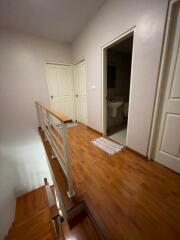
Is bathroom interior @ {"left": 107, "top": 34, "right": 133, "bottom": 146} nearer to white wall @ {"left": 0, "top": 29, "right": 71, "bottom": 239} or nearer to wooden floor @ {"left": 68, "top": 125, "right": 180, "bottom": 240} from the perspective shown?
wooden floor @ {"left": 68, "top": 125, "right": 180, "bottom": 240}

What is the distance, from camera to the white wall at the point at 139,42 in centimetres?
132

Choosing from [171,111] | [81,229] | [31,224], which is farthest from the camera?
[31,224]

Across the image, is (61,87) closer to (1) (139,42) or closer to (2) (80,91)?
(2) (80,91)

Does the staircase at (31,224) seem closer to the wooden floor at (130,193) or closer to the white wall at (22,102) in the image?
the white wall at (22,102)

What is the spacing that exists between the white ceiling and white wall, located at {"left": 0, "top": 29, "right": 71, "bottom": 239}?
0.34m

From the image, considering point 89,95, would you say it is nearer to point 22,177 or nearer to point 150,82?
point 150,82

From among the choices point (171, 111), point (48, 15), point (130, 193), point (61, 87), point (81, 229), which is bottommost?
point (81, 229)

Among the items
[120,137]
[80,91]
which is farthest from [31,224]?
[80,91]

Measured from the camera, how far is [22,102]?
9.72 feet

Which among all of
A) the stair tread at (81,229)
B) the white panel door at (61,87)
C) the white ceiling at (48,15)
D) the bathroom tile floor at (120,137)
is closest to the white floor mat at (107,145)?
the bathroom tile floor at (120,137)

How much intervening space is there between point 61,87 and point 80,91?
674 mm

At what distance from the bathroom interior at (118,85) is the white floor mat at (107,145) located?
23.0 inches

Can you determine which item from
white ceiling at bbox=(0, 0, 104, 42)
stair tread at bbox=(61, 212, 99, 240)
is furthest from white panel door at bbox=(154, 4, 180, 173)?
white ceiling at bbox=(0, 0, 104, 42)

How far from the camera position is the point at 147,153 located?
5.56ft
